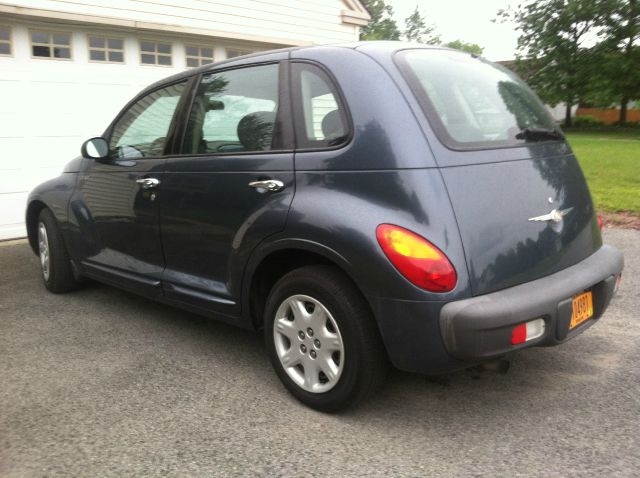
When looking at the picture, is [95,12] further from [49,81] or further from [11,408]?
[11,408]

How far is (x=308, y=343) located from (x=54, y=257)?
2791 mm

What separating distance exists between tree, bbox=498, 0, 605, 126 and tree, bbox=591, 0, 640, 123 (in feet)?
2.91

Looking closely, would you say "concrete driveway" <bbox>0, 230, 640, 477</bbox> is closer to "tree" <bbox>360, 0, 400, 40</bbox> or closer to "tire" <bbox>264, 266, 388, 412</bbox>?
"tire" <bbox>264, 266, 388, 412</bbox>

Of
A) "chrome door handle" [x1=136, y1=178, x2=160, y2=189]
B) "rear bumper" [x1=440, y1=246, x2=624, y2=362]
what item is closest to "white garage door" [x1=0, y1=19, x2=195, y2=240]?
"chrome door handle" [x1=136, y1=178, x2=160, y2=189]

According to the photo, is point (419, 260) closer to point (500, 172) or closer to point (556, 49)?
point (500, 172)

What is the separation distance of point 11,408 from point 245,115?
1.89 metres

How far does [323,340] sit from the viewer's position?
2.69 metres

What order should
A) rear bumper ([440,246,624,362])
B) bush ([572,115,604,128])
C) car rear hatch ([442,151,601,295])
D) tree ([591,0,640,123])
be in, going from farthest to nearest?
bush ([572,115,604,128]) < tree ([591,0,640,123]) < car rear hatch ([442,151,601,295]) < rear bumper ([440,246,624,362])

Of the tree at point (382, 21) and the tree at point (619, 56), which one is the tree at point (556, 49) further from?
the tree at point (382, 21)

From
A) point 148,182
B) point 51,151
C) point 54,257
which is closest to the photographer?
point 148,182

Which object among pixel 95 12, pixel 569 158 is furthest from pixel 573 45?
pixel 569 158

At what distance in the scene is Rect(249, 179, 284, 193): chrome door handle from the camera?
283 cm

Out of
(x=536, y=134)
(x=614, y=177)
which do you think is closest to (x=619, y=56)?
(x=614, y=177)

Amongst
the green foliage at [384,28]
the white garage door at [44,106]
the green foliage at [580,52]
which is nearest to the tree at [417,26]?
the green foliage at [384,28]
